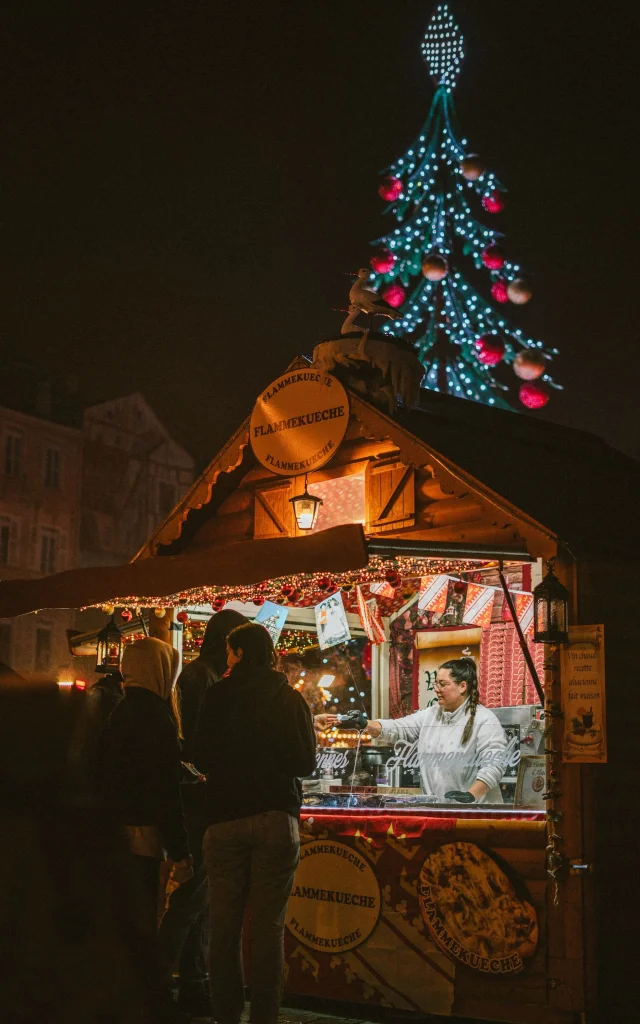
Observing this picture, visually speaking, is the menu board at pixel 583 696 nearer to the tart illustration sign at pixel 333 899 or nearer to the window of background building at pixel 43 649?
the tart illustration sign at pixel 333 899

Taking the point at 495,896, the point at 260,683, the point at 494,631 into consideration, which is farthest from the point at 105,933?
the point at 494,631

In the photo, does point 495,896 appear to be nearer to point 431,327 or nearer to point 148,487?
point 431,327

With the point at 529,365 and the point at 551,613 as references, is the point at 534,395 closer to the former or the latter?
the point at 529,365

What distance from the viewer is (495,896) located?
22.1 feet

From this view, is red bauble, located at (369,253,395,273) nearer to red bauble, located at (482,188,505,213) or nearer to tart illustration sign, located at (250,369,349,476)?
red bauble, located at (482,188,505,213)

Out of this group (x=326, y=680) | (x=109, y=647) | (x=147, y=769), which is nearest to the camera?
(x=147, y=769)

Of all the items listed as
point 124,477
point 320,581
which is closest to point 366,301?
point 320,581

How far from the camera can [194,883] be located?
6.86 m

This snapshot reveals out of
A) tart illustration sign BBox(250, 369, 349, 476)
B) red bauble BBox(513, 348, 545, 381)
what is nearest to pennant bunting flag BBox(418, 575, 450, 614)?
tart illustration sign BBox(250, 369, 349, 476)

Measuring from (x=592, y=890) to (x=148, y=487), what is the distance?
161 ft

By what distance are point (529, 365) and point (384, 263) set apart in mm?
4847

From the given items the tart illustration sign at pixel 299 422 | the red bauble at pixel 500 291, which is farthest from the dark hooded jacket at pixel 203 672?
the red bauble at pixel 500 291

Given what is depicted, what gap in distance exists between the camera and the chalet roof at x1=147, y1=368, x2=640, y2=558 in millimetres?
7379

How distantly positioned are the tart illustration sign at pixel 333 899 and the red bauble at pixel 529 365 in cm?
1462
